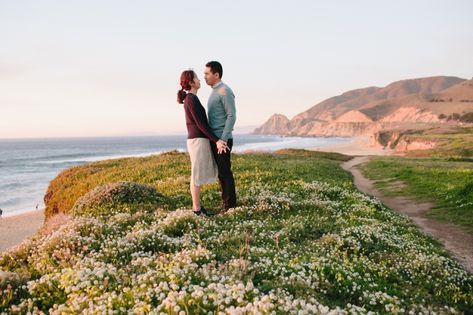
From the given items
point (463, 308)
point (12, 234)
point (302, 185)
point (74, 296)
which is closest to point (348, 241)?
point (463, 308)

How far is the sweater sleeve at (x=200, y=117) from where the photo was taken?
11.6m

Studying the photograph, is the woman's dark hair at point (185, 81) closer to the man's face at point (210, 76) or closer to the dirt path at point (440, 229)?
the man's face at point (210, 76)

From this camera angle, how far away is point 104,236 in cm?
930

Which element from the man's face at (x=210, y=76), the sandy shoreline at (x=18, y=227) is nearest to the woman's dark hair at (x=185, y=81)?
the man's face at (x=210, y=76)

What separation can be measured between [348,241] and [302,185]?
8.89 meters

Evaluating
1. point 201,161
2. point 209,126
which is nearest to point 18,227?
point 201,161

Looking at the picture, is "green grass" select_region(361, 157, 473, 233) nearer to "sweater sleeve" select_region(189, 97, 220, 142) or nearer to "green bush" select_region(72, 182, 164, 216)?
"sweater sleeve" select_region(189, 97, 220, 142)

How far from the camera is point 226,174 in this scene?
12.4 metres

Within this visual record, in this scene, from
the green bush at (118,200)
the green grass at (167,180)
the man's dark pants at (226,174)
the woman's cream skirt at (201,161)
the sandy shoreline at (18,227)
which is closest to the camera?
the woman's cream skirt at (201,161)

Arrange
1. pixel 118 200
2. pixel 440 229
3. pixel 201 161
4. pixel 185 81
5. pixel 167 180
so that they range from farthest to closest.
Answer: pixel 167 180 → pixel 440 229 → pixel 118 200 → pixel 201 161 → pixel 185 81

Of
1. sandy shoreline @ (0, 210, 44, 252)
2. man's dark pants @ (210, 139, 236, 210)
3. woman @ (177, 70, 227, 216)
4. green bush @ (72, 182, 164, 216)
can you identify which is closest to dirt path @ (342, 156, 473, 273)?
man's dark pants @ (210, 139, 236, 210)

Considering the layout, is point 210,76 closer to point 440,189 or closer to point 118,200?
point 118,200

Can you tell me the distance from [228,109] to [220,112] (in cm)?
35

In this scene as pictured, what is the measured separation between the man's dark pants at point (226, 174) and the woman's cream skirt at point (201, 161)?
25 centimetres
